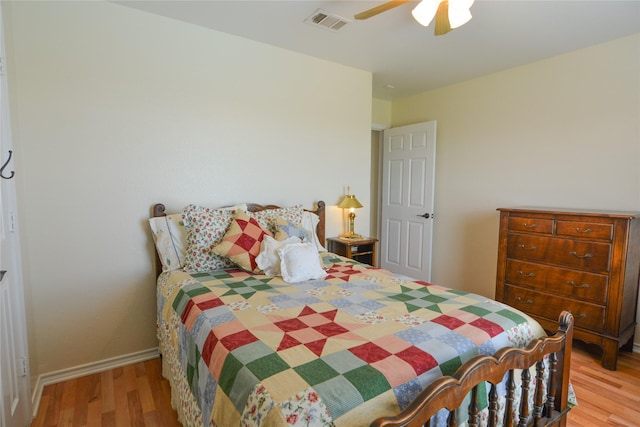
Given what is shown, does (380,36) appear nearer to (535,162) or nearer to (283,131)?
(283,131)

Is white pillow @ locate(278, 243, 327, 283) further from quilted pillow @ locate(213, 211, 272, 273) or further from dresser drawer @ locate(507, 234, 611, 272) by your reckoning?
dresser drawer @ locate(507, 234, 611, 272)

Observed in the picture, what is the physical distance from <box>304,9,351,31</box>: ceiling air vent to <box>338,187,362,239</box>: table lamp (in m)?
1.51

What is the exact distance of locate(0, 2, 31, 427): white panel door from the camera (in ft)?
4.61

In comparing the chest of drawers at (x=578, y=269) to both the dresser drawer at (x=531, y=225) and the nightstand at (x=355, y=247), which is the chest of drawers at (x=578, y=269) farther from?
the nightstand at (x=355, y=247)

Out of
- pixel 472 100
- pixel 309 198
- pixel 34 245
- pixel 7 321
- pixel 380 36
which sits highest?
pixel 380 36

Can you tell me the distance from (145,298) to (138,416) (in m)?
0.84

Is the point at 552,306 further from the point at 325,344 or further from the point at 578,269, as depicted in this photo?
the point at 325,344

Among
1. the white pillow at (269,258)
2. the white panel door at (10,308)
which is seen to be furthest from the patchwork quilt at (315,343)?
the white panel door at (10,308)

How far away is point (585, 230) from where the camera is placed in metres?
2.40

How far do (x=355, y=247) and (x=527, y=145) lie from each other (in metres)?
1.93

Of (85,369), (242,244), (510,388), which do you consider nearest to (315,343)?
(510,388)

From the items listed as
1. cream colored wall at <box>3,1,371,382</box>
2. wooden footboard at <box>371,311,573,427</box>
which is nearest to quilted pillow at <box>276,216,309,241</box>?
cream colored wall at <box>3,1,371,382</box>

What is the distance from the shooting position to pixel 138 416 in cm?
182

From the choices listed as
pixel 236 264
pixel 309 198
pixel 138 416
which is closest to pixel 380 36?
pixel 309 198
